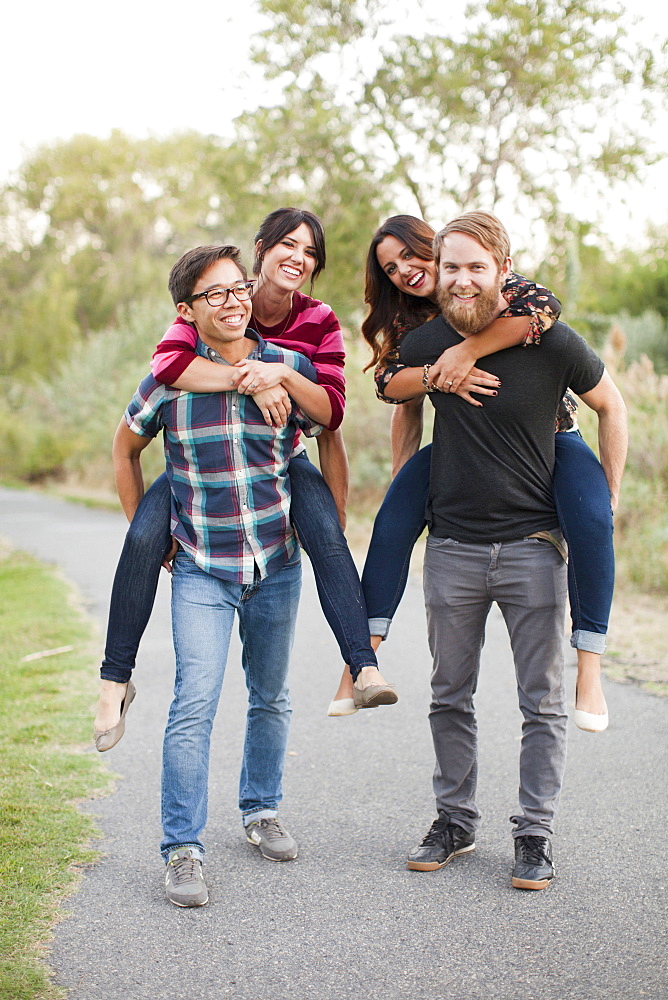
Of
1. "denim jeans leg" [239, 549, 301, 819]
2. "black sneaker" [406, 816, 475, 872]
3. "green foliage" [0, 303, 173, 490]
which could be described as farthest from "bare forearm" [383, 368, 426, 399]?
"green foliage" [0, 303, 173, 490]

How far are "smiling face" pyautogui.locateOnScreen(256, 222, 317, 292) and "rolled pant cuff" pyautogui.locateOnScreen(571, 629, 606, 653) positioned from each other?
1651 mm

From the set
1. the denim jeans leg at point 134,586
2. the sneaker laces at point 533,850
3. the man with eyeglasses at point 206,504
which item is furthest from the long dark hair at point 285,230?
the sneaker laces at point 533,850

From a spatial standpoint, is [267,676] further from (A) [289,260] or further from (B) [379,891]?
(A) [289,260]

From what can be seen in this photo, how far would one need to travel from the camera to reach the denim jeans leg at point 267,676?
12.2 ft

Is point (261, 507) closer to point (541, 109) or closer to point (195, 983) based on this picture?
point (195, 983)

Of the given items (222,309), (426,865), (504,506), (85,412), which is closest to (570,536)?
(504,506)

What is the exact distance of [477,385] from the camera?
3410 millimetres

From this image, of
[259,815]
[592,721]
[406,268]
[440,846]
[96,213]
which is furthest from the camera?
[96,213]

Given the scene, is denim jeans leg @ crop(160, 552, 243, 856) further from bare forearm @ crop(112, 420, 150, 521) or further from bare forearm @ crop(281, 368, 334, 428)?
bare forearm @ crop(281, 368, 334, 428)

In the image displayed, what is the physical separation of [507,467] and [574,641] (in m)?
0.65

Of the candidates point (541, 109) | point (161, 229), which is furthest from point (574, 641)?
point (161, 229)

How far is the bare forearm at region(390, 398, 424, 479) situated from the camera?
Answer: 12.7ft

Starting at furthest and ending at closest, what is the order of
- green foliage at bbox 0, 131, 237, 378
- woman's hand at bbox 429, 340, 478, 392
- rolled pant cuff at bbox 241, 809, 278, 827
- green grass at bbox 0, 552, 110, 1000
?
1. green foliage at bbox 0, 131, 237, 378
2. rolled pant cuff at bbox 241, 809, 278, 827
3. woman's hand at bbox 429, 340, 478, 392
4. green grass at bbox 0, 552, 110, 1000

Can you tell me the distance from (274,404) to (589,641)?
1.38 meters
